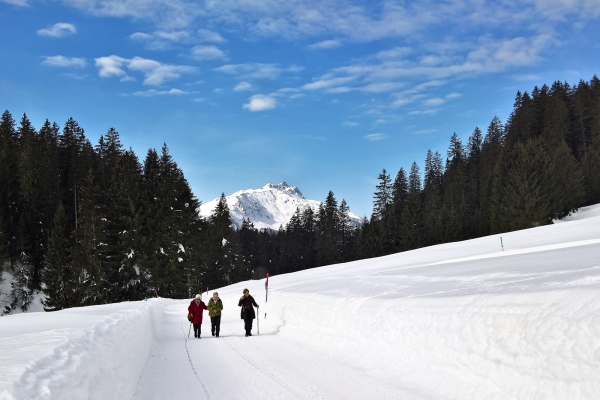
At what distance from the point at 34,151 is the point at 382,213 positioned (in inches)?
2478

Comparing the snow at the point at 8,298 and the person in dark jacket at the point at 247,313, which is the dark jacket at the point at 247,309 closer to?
the person in dark jacket at the point at 247,313

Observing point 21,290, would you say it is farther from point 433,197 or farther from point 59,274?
point 433,197

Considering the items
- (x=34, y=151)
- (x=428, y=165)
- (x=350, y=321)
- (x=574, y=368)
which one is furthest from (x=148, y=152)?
(x=428, y=165)

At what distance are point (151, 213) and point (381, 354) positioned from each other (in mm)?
44247

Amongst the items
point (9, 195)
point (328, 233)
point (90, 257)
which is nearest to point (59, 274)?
point (90, 257)

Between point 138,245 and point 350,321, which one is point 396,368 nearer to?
point 350,321

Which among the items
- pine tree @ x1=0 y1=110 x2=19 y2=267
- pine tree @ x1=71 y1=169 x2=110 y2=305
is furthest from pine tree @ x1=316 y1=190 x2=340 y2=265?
pine tree @ x1=0 y1=110 x2=19 y2=267

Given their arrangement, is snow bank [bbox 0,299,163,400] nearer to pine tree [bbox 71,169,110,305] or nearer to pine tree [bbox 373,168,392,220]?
pine tree [bbox 71,169,110,305]

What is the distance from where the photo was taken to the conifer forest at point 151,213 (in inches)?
1759

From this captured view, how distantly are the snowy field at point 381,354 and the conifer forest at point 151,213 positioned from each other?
3553cm

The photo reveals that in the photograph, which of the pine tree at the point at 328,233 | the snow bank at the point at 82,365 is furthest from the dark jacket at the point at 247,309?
the pine tree at the point at 328,233

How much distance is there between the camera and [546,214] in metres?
47.8

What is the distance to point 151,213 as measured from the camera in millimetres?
49406

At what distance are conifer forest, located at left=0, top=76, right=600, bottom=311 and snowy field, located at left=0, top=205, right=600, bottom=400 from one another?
35525 mm
